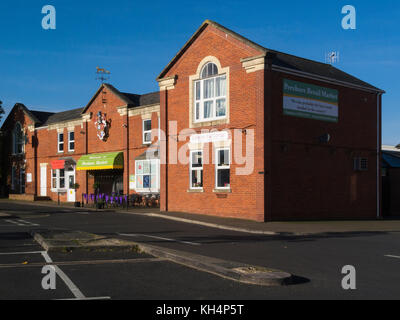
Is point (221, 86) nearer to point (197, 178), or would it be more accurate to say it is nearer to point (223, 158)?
point (223, 158)

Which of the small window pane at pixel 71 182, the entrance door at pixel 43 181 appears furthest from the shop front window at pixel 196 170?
the entrance door at pixel 43 181

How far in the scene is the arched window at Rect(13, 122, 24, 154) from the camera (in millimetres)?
43750

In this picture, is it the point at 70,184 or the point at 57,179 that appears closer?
the point at 70,184

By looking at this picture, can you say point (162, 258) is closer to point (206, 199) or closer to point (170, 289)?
point (170, 289)

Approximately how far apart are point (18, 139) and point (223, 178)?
1102 inches

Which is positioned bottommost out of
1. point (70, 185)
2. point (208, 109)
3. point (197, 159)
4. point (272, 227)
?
point (272, 227)

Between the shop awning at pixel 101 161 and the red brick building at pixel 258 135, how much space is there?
1698mm

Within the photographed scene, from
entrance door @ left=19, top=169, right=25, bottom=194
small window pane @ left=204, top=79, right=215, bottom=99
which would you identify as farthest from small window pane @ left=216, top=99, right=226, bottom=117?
entrance door @ left=19, top=169, right=25, bottom=194

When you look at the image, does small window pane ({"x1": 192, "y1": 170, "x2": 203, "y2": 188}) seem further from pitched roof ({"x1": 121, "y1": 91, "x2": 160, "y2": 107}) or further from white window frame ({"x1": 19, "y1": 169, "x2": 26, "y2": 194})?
white window frame ({"x1": 19, "y1": 169, "x2": 26, "y2": 194})

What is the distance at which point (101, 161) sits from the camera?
32312mm

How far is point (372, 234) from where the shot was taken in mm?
17188

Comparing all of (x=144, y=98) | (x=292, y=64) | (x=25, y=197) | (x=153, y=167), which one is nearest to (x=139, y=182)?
(x=153, y=167)

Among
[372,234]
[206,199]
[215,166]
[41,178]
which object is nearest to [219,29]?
[215,166]
